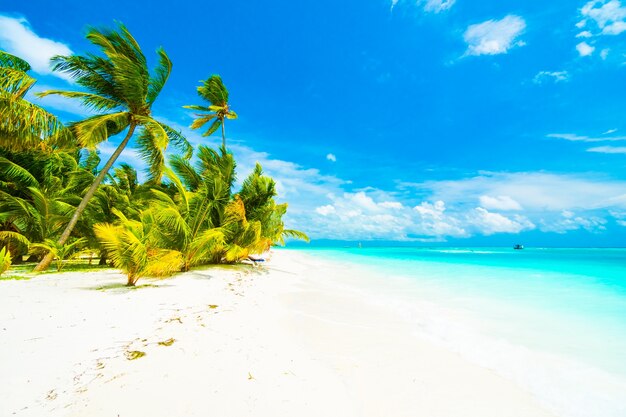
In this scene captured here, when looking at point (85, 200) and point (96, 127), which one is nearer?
point (85, 200)

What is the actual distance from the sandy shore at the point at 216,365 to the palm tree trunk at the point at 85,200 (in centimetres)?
329

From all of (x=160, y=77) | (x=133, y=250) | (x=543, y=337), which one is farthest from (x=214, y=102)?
(x=543, y=337)

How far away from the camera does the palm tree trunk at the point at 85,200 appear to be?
22.8 feet

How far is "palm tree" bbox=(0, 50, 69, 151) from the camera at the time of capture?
5.68 metres

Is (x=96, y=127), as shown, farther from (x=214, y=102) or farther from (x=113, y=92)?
(x=214, y=102)

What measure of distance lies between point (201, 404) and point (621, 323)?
7.92 metres

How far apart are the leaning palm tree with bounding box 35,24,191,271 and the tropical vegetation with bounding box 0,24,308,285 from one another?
0.09ft

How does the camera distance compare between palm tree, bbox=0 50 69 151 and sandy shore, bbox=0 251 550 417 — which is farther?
palm tree, bbox=0 50 69 151

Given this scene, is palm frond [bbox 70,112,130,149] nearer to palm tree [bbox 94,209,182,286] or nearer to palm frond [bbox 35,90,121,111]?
palm frond [bbox 35,90,121,111]

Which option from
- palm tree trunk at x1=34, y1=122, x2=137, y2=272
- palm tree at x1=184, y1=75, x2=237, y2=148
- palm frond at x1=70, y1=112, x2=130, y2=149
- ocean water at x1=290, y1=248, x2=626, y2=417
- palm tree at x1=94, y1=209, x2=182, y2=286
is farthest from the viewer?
palm tree at x1=184, y1=75, x2=237, y2=148

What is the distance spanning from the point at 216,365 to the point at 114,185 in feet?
35.0

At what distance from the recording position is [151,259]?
5.25 metres

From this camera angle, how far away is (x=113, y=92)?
810 centimetres

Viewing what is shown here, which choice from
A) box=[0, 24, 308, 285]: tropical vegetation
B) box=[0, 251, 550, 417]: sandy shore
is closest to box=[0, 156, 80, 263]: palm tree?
box=[0, 24, 308, 285]: tropical vegetation
